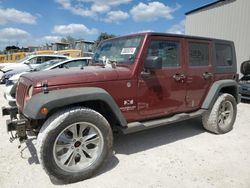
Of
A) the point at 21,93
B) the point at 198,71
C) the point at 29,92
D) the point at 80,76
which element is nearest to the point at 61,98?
the point at 80,76

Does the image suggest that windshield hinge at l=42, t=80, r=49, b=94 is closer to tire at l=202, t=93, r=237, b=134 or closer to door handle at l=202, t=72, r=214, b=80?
door handle at l=202, t=72, r=214, b=80

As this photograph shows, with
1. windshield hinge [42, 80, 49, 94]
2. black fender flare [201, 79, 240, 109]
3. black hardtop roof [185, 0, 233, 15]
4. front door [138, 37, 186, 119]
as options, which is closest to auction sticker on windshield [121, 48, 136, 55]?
front door [138, 37, 186, 119]

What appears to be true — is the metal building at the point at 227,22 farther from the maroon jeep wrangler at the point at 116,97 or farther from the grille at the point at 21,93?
the grille at the point at 21,93

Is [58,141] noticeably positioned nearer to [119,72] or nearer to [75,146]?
[75,146]

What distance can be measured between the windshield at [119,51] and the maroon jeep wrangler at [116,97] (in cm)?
2

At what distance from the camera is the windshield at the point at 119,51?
3637mm

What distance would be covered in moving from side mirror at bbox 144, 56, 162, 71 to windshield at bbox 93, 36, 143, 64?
0.75 feet

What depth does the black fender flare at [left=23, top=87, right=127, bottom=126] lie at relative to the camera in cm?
270

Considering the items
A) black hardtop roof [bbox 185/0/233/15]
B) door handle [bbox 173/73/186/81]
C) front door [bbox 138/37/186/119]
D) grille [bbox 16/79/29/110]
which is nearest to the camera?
grille [bbox 16/79/29/110]

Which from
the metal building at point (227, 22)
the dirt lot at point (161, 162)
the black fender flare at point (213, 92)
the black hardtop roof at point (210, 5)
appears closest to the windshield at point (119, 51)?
the dirt lot at point (161, 162)

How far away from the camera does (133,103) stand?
3.54 metres

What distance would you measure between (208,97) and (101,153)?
101 inches

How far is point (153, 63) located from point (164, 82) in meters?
0.56

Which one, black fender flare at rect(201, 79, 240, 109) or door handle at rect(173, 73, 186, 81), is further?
black fender flare at rect(201, 79, 240, 109)
